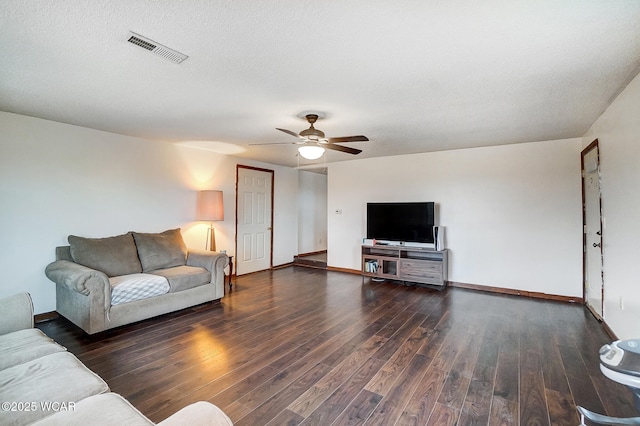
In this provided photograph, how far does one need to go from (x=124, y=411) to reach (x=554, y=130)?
5032mm

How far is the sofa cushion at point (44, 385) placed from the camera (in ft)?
4.19

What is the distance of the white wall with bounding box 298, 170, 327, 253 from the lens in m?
7.53

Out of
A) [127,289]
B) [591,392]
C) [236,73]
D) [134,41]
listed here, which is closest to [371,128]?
[236,73]

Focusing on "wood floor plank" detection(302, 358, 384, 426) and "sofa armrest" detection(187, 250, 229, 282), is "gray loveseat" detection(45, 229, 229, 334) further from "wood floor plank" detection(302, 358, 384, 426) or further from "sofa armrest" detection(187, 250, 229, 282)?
"wood floor plank" detection(302, 358, 384, 426)

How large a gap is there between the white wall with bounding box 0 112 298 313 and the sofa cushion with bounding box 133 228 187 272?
34cm

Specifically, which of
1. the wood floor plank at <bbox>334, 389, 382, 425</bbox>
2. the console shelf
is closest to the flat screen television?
the console shelf

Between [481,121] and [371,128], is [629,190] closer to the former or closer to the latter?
[481,121]

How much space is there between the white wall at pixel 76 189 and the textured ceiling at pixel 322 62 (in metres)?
0.35

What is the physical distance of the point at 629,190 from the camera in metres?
2.55

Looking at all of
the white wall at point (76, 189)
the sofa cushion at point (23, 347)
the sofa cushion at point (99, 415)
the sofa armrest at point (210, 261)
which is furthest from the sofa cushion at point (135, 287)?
the sofa cushion at point (99, 415)

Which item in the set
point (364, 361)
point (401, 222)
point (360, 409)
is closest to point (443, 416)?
point (360, 409)

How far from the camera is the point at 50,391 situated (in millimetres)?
1407

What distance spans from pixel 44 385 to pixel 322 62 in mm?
2437

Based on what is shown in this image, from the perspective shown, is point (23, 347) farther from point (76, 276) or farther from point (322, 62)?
point (322, 62)
